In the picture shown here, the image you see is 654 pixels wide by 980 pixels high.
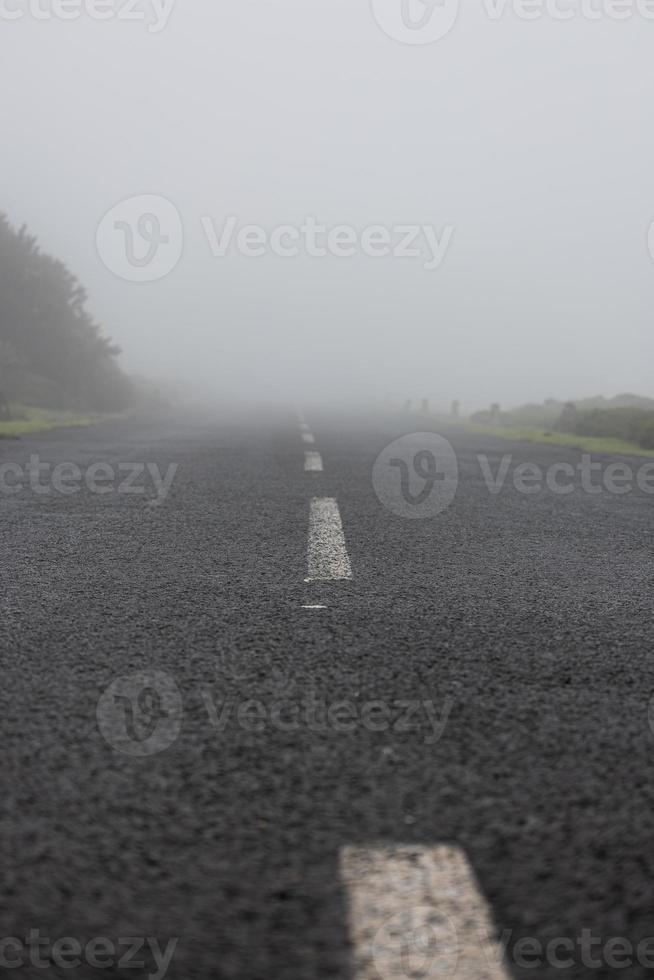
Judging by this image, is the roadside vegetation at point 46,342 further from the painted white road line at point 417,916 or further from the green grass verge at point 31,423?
the painted white road line at point 417,916

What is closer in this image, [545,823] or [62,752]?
[545,823]

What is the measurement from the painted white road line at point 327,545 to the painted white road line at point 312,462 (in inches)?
103

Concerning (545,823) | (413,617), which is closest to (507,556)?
(413,617)

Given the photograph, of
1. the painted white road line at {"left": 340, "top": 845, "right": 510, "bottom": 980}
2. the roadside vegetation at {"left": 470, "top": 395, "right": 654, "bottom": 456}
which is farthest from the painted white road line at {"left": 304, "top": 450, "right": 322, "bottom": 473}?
the painted white road line at {"left": 340, "top": 845, "right": 510, "bottom": 980}

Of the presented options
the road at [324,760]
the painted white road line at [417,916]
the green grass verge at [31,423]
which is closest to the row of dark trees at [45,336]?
the green grass verge at [31,423]

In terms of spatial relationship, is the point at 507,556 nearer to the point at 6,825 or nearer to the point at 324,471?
the point at 6,825

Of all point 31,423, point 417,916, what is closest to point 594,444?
point 31,423

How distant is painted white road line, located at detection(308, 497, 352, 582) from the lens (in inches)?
165

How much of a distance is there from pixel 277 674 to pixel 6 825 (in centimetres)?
105

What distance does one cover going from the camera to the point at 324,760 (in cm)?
206

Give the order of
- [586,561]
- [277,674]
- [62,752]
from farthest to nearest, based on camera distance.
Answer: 1. [586,561]
2. [277,674]
3. [62,752]

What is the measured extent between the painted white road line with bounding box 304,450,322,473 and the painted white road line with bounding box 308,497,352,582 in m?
2.60

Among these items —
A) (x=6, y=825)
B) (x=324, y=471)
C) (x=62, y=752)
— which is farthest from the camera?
(x=324, y=471)

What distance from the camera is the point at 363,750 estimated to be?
6.93 feet
